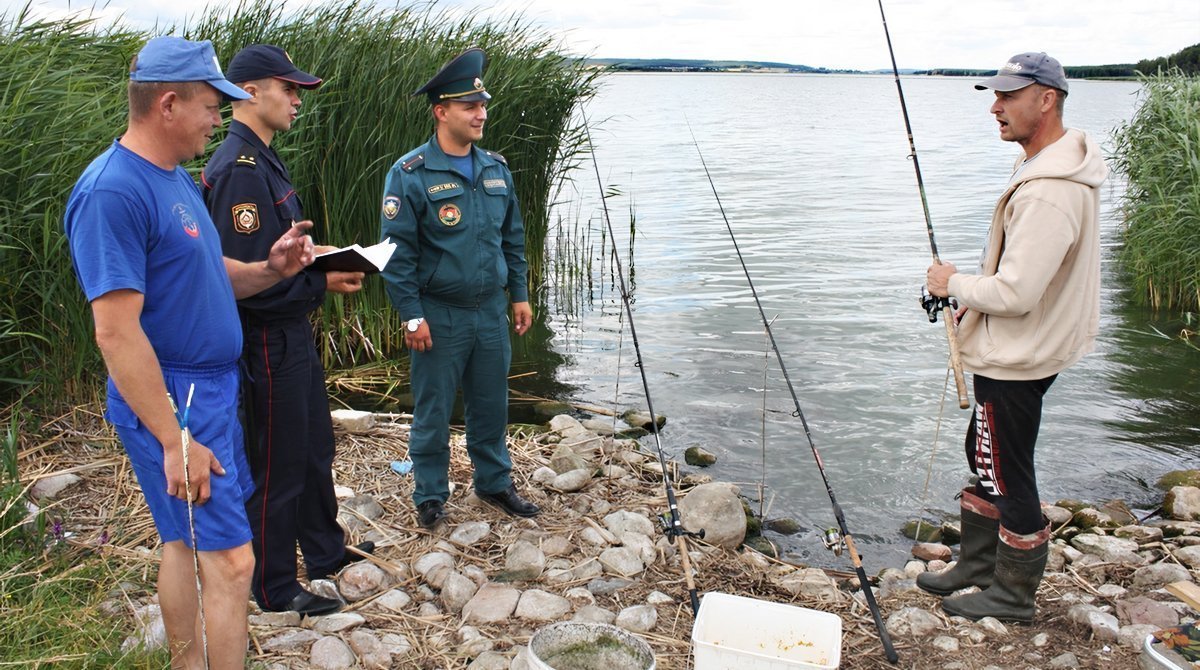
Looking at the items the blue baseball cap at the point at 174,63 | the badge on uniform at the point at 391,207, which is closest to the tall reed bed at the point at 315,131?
the badge on uniform at the point at 391,207

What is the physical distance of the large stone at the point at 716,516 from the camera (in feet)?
15.7

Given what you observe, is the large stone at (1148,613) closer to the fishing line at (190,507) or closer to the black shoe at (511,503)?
the black shoe at (511,503)

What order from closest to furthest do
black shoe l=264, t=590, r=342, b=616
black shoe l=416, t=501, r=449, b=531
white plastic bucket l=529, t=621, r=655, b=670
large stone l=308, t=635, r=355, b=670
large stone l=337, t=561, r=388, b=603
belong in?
white plastic bucket l=529, t=621, r=655, b=670, large stone l=308, t=635, r=355, b=670, black shoe l=264, t=590, r=342, b=616, large stone l=337, t=561, r=388, b=603, black shoe l=416, t=501, r=449, b=531

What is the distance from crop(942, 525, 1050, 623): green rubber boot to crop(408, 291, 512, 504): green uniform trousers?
218 cm

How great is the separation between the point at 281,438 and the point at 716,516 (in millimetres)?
2130

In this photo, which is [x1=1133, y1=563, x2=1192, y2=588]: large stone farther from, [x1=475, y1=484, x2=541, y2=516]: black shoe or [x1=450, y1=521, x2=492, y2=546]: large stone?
[x1=450, y1=521, x2=492, y2=546]: large stone

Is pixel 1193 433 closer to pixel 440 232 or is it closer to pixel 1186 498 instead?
pixel 1186 498

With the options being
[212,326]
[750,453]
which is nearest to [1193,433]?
[750,453]

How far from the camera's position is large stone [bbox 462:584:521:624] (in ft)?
12.6

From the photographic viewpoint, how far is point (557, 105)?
30.3 feet

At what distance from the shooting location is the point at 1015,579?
386cm

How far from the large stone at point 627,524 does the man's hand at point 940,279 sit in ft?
5.65

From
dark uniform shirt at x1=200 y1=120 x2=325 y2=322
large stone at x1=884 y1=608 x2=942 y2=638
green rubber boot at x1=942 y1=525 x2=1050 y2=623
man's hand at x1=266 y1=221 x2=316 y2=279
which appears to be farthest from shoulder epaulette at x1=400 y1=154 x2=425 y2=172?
green rubber boot at x1=942 y1=525 x2=1050 y2=623

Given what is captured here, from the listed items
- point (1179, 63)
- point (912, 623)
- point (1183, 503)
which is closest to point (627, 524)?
point (912, 623)
